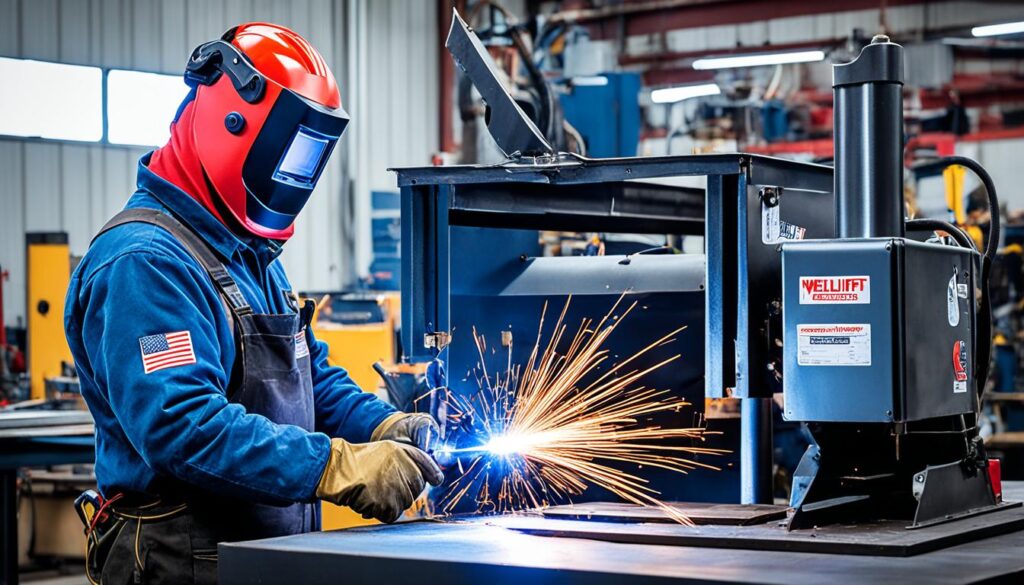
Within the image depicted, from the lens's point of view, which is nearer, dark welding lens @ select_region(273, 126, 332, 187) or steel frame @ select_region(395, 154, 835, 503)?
steel frame @ select_region(395, 154, 835, 503)

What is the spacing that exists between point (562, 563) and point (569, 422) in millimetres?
852

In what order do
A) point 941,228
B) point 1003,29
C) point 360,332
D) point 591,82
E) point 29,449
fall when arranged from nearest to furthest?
point 941,228
point 29,449
point 360,332
point 591,82
point 1003,29

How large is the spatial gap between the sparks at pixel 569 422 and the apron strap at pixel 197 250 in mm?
463

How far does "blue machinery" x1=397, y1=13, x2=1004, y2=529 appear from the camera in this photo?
193 centimetres

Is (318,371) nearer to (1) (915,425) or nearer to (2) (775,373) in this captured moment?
(2) (775,373)

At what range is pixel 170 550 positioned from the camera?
2230 millimetres

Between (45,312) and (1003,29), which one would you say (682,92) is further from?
(45,312)

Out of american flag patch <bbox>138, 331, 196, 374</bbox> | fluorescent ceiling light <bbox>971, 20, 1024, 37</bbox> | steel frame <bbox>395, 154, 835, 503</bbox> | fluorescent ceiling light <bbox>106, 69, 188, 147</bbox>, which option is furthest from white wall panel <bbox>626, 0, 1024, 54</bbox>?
american flag patch <bbox>138, 331, 196, 374</bbox>

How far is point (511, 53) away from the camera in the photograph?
29.0 ft

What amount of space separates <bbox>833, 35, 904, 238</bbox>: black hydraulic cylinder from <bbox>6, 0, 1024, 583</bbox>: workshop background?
117 inches

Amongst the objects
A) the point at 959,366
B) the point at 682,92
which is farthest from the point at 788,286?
the point at 682,92

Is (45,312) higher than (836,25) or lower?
lower

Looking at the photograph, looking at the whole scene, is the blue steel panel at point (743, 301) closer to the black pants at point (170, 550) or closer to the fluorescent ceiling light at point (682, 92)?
the black pants at point (170, 550)

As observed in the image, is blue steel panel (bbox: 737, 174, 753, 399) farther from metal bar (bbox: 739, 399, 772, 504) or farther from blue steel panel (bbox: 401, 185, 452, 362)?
blue steel panel (bbox: 401, 185, 452, 362)
